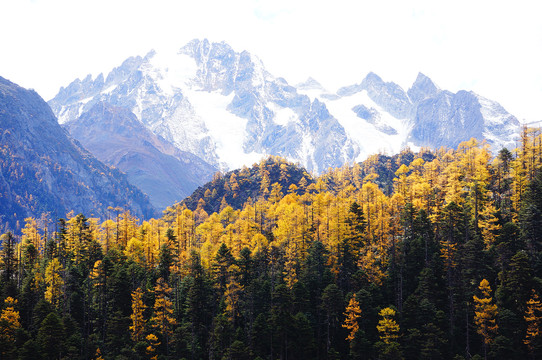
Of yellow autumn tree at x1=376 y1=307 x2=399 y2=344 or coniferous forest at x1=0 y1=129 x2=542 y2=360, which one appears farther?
yellow autumn tree at x1=376 y1=307 x2=399 y2=344

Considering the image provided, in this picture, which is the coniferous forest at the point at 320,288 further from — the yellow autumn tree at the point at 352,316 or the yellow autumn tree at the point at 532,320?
the yellow autumn tree at the point at 352,316

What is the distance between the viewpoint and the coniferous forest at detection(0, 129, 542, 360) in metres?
77.6

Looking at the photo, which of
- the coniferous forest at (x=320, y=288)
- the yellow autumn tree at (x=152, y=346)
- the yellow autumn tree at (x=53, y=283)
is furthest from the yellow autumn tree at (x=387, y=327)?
the yellow autumn tree at (x=53, y=283)

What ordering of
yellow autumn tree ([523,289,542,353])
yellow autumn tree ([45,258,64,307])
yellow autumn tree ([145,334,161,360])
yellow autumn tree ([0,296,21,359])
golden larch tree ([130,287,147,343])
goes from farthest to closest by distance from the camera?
yellow autumn tree ([45,258,64,307])
golden larch tree ([130,287,147,343])
yellow autumn tree ([145,334,161,360])
yellow autumn tree ([0,296,21,359])
yellow autumn tree ([523,289,542,353])

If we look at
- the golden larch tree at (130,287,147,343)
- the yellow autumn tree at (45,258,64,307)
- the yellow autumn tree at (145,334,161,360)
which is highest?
the yellow autumn tree at (45,258,64,307)

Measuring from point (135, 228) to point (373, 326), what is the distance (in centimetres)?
6963

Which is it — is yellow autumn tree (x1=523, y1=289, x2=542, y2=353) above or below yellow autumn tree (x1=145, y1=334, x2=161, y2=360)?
above

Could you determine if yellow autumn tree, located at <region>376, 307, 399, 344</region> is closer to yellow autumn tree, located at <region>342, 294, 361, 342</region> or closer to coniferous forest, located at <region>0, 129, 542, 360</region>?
coniferous forest, located at <region>0, 129, 542, 360</region>

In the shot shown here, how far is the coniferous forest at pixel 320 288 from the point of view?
3054 inches

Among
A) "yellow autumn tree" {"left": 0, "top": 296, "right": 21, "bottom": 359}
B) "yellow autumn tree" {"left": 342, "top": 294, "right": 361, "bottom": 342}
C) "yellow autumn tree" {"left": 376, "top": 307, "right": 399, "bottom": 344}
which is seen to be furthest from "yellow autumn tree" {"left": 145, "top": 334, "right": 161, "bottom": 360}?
"yellow autumn tree" {"left": 376, "top": 307, "right": 399, "bottom": 344}

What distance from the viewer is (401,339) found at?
81062mm

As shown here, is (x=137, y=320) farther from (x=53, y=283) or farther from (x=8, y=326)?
(x=53, y=283)

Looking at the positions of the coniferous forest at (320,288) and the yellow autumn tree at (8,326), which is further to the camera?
the coniferous forest at (320,288)

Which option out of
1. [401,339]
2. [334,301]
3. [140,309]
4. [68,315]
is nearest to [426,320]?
[401,339]
